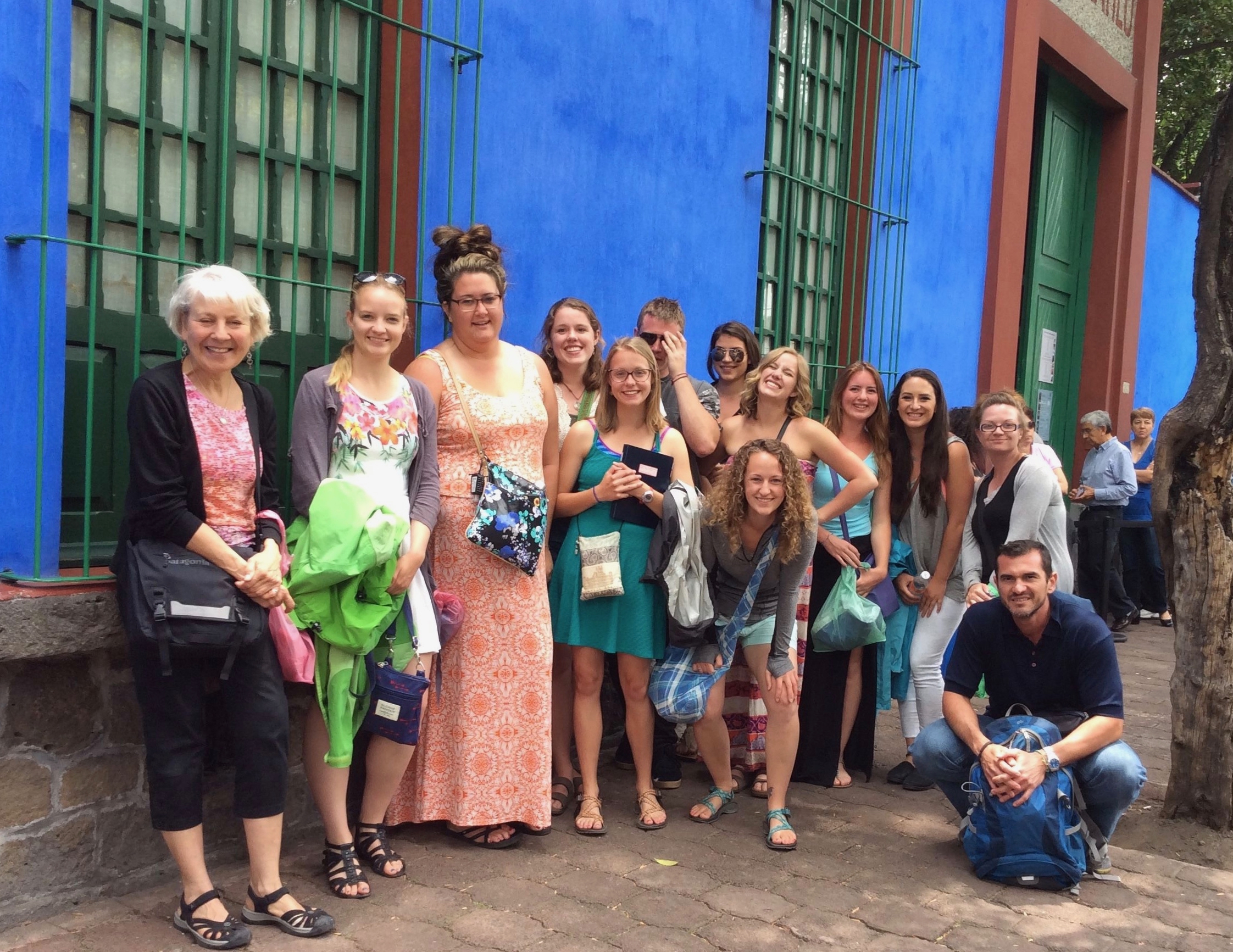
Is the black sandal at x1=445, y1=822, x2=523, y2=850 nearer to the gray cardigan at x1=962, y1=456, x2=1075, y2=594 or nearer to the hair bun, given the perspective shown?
the hair bun

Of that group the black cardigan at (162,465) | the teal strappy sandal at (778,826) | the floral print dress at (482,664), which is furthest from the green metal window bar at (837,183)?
the black cardigan at (162,465)

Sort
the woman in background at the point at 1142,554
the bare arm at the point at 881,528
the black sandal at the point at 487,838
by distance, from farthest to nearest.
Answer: the woman in background at the point at 1142,554 < the bare arm at the point at 881,528 < the black sandal at the point at 487,838

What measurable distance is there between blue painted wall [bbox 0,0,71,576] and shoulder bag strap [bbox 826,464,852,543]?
2977mm

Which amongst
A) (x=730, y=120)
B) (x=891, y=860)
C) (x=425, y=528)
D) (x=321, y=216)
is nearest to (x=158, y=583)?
(x=425, y=528)

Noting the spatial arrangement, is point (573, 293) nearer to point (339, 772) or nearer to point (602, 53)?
point (602, 53)

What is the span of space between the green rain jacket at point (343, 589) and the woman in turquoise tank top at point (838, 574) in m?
2.19

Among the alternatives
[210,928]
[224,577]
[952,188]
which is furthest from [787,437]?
[952,188]

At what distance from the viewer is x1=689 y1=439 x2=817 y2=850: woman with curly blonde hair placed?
4.41 meters

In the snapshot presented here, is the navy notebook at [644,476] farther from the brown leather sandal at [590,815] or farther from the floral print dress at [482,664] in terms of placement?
the brown leather sandal at [590,815]

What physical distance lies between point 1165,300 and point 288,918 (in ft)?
39.6

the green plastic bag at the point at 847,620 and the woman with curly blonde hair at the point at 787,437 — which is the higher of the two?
the woman with curly blonde hair at the point at 787,437

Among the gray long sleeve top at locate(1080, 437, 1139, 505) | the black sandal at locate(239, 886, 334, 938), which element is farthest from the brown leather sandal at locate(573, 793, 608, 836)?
the gray long sleeve top at locate(1080, 437, 1139, 505)

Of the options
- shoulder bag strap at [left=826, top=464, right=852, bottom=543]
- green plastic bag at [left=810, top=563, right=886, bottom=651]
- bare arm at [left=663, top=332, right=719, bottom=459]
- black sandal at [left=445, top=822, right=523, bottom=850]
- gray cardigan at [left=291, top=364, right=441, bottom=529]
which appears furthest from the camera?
shoulder bag strap at [left=826, top=464, right=852, bottom=543]

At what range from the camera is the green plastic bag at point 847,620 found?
503 centimetres
